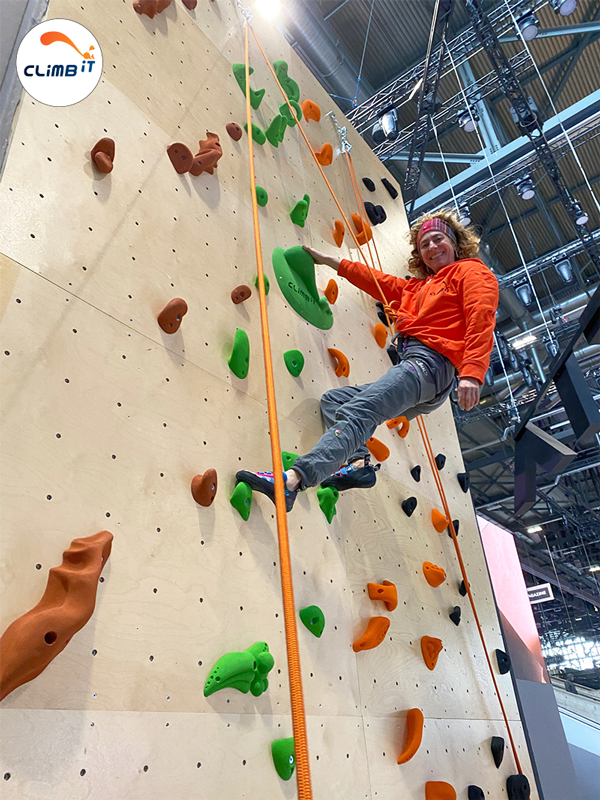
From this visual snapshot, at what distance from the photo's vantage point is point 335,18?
217 inches

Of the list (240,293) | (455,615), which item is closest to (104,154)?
(240,293)

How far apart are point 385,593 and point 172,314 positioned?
126 cm

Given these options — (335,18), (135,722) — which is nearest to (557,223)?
(335,18)

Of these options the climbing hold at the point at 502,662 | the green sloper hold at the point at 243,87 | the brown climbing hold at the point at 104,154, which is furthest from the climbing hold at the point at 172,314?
the climbing hold at the point at 502,662

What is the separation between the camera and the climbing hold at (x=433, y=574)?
8.09ft

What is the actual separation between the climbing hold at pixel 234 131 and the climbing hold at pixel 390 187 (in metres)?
1.75

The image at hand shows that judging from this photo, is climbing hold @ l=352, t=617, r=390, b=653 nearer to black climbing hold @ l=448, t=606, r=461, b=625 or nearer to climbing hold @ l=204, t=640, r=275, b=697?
climbing hold @ l=204, t=640, r=275, b=697

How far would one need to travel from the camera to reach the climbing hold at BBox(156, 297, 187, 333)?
1.54 meters

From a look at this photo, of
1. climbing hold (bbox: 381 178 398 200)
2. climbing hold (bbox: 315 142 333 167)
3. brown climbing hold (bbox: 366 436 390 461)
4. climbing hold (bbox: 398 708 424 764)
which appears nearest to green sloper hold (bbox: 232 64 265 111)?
climbing hold (bbox: 315 142 333 167)

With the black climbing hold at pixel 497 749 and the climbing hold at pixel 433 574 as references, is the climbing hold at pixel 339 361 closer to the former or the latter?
the climbing hold at pixel 433 574

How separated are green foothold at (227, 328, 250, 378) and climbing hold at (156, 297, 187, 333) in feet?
0.79

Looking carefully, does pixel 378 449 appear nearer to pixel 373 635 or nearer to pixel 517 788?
pixel 373 635

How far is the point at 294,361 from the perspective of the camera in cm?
212

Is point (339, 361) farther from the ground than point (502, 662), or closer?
farther from the ground
